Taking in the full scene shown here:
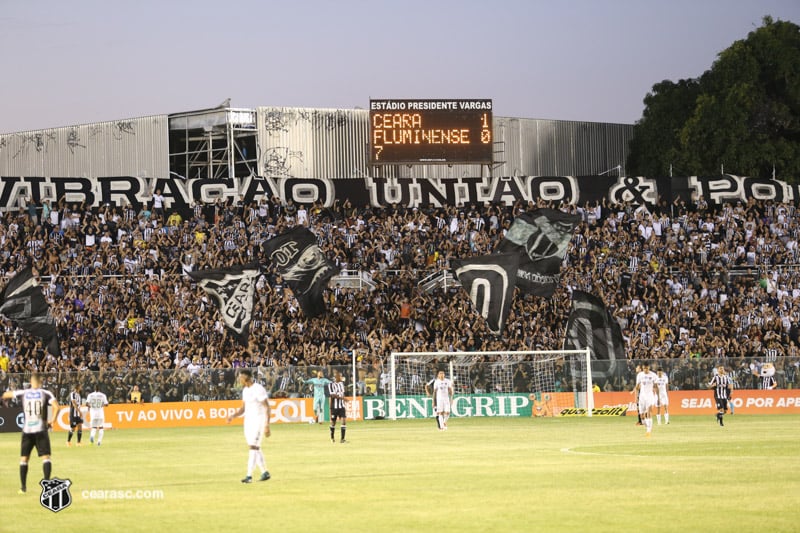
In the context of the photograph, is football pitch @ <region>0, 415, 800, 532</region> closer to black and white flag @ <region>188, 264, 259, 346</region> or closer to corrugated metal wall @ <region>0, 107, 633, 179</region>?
black and white flag @ <region>188, 264, 259, 346</region>

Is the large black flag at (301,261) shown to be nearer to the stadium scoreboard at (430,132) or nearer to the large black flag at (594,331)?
the stadium scoreboard at (430,132)

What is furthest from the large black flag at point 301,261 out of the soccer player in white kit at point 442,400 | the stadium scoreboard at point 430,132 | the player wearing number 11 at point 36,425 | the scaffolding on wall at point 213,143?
the player wearing number 11 at point 36,425

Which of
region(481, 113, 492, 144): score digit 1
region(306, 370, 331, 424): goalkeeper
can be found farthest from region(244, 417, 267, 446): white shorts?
region(481, 113, 492, 144): score digit 1

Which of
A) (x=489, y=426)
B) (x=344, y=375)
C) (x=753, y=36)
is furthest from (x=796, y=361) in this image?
(x=753, y=36)

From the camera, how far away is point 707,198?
63.8 m

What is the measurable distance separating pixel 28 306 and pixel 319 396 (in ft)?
39.3

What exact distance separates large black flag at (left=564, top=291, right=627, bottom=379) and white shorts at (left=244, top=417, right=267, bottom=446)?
29.5 metres

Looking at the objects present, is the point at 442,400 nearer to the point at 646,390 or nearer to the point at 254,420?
the point at 646,390

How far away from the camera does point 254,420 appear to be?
2291cm

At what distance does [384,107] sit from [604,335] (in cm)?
1688

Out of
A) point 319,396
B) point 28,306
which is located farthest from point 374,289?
point 28,306

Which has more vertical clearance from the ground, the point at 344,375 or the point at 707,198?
the point at 707,198

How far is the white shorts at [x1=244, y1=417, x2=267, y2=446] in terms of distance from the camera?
74.6ft

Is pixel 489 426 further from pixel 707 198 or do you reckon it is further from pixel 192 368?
pixel 707 198
